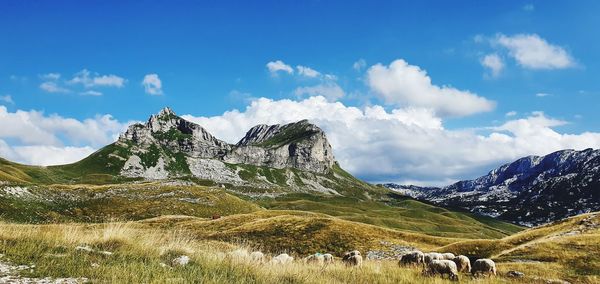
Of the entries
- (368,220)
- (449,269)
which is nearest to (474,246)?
(449,269)

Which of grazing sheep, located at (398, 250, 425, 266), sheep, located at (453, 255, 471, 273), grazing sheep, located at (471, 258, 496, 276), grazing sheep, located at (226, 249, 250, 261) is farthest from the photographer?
grazing sheep, located at (398, 250, 425, 266)

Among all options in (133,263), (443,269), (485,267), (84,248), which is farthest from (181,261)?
(485,267)

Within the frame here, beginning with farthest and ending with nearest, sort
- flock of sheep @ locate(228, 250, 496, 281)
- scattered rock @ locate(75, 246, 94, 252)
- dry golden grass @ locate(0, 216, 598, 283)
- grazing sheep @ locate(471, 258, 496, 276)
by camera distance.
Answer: grazing sheep @ locate(471, 258, 496, 276), flock of sheep @ locate(228, 250, 496, 281), scattered rock @ locate(75, 246, 94, 252), dry golden grass @ locate(0, 216, 598, 283)

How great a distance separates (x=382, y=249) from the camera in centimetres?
5316

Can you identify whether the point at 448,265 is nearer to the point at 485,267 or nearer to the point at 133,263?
the point at 485,267

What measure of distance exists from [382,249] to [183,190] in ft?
229

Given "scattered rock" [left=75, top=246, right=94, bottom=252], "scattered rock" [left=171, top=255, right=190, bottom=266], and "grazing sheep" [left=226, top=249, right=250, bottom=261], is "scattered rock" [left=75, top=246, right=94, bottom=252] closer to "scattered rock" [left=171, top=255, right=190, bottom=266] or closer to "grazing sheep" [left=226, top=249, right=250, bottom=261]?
"scattered rock" [left=171, top=255, right=190, bottom=266]

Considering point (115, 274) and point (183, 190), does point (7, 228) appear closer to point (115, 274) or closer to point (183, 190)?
point (115, 274)

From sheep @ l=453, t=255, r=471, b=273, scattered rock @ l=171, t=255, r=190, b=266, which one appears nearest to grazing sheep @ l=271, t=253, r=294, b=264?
scattered rock @ l=171, t=255, r=190, b=266

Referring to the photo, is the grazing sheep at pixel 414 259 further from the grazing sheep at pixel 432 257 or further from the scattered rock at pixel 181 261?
the scattered rock at pixel 181 261

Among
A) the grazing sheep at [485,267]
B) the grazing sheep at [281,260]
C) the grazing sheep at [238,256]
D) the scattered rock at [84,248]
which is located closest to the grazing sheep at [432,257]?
the grazing sheep at [485,267]

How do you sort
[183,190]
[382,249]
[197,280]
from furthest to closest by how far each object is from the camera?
1. [183,190]
2. [382,249]
3. [197,280]

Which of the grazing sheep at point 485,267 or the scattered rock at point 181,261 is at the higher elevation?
the scattered rock at point 181,261

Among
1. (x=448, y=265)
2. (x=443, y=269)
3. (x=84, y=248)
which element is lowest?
(x=443, y=269)
